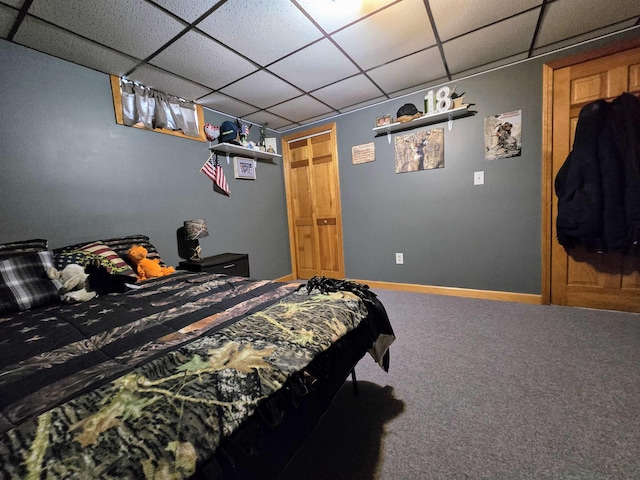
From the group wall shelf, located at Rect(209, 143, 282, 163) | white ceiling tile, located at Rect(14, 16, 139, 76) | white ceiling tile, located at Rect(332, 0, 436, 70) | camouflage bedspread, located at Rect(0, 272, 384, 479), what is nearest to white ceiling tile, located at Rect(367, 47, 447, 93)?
white ceiling tile, located at Rect(332, 0, 436, 70)

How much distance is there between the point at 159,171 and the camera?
8.46 feet

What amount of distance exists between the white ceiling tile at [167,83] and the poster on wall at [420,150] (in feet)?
7.19

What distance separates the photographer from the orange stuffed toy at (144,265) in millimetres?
2008

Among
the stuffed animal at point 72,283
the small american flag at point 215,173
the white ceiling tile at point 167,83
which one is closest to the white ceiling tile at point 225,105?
the white ceiling tile at point 167,83

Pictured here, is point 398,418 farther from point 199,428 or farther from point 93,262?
point 93,262

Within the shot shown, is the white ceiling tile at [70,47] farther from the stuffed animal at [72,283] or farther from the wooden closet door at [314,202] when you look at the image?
the wooden closet door at [314,202]

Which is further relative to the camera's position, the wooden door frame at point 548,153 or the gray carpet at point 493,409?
the wooden door frame at point 548,153

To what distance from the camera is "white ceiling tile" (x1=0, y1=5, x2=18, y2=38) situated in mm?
1513

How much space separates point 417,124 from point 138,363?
3204mm

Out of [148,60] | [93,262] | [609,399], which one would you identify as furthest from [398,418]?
[148,60]

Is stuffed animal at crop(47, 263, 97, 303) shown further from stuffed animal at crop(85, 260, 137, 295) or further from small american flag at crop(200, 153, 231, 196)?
small american flag at crop(200, 153, 231, 196)

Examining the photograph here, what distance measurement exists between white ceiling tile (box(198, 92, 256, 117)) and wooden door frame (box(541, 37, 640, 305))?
293 cm

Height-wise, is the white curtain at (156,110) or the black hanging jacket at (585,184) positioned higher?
the white curtain at (156,110)

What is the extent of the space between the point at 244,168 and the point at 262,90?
1.03 meters
